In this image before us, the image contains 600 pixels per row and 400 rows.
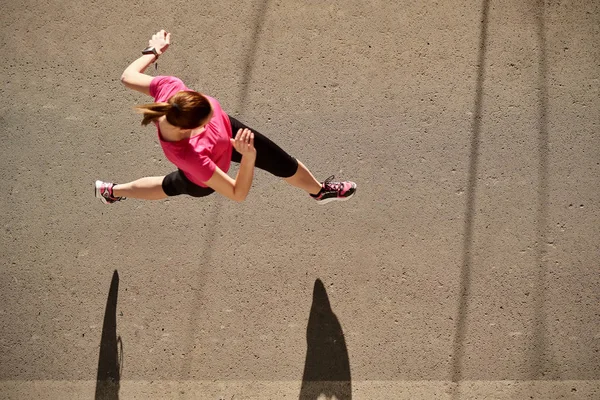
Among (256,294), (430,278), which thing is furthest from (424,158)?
(256,294)

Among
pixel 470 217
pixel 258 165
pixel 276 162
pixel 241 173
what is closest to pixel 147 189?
pixel 258 165

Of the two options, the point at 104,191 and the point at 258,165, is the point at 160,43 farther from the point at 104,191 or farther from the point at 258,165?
the point at 104,191

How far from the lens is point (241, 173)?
115 inches

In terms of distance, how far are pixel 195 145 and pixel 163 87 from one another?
48 centimetres

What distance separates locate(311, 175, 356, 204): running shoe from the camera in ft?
12.9

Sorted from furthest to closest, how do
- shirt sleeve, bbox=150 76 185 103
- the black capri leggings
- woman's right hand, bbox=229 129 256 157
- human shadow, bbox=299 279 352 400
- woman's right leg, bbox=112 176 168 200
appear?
human shadow, bbox=299 279 352 400 < woman's right leg, bbox=112 176 168 200 < the black capri leggings < shirt sleeve, bbox=150 76 185 103 < woman's right hand, bbox=229 129 256 157

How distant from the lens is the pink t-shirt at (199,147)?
9.27 feet

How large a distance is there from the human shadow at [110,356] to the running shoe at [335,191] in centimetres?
166

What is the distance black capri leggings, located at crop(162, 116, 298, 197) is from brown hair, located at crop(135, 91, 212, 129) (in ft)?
1.94

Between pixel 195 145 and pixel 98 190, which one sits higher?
pixel 195 145

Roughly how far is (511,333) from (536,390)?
0.43 m

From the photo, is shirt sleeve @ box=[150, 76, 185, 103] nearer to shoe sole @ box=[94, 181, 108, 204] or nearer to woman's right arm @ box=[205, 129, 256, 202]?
woman's right arm @ box=[205, 129, 256, 202]

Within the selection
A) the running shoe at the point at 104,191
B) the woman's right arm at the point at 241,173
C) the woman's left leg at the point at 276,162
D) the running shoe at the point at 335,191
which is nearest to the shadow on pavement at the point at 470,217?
the running shoe at the point at 335,191

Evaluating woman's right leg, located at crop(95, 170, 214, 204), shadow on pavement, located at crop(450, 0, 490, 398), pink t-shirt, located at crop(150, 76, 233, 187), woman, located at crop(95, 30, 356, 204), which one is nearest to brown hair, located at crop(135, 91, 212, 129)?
woman, located at crop(95, 30, 356, 204)
